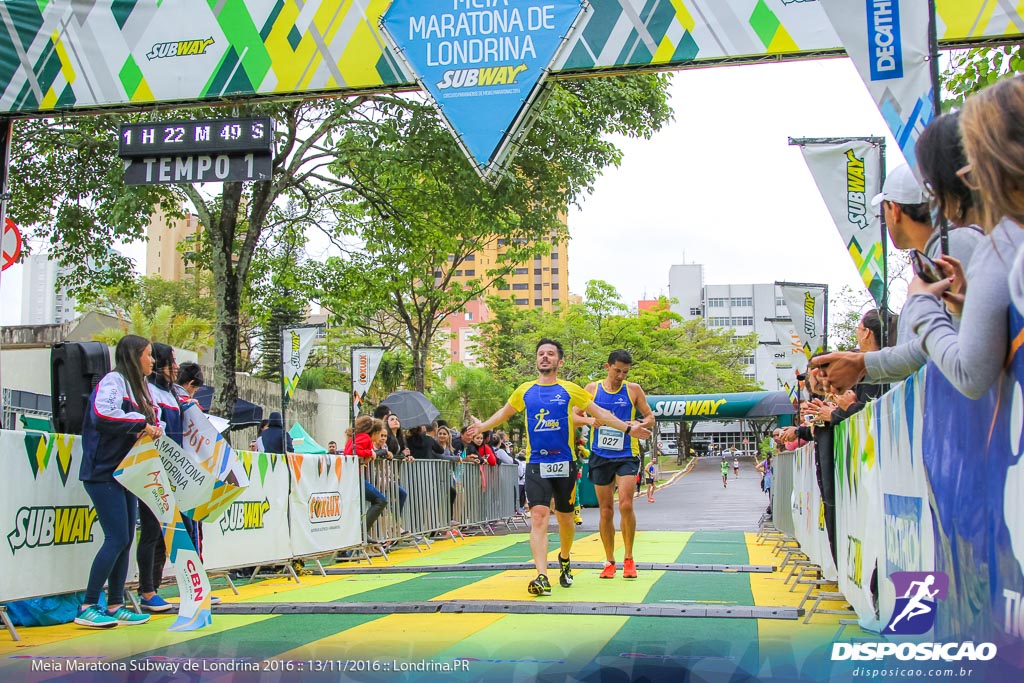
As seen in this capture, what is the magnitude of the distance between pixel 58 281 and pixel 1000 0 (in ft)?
53.7

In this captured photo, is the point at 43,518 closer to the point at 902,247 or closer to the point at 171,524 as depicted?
the point at 171,524

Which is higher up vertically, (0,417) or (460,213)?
(460,213)

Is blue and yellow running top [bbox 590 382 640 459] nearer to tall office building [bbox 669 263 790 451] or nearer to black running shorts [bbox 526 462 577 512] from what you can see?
black running shorts [bbox 526 462 577 512]

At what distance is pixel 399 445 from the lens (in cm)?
1484

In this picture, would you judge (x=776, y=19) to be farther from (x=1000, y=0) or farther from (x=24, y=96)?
(x=24, y=96)

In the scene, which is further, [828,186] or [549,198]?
[549,198]

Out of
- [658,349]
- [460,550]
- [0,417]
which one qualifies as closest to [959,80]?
[460,550]

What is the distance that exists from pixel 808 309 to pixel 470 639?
14.5m

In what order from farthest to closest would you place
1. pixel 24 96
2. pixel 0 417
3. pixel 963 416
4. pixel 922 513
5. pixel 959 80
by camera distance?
pixel 959 80, pixel 24 96, pixel 0 417, pixel 922 513, pixel 963 416

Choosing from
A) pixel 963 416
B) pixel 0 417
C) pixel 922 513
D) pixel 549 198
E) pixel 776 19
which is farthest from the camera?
pixel 549 198

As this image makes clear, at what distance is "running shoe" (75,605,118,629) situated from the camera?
20.8 ft

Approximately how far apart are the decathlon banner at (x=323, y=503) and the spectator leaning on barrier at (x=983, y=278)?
875cm

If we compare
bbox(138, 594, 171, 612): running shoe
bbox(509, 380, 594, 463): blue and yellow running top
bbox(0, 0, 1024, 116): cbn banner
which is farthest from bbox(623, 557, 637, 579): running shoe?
bbox(0, 0, 1024, 116): cbn banner

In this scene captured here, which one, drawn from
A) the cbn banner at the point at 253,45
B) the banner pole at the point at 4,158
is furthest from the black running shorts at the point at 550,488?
the banner pole at the point at 4,158
